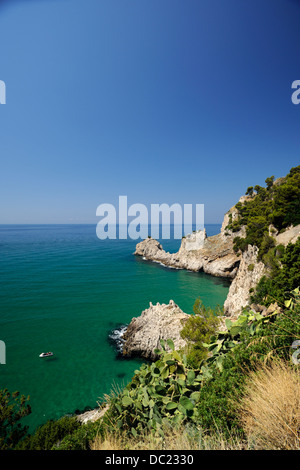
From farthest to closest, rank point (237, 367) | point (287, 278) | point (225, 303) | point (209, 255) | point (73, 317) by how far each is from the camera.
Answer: point (209, 255), point (73, 317), point (225, 303), point (287, 278), point (237, 367)

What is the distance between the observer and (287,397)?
322 centimetres

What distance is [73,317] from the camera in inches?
1196

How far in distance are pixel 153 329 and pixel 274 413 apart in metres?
16.8

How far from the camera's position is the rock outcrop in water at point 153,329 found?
56.2ft

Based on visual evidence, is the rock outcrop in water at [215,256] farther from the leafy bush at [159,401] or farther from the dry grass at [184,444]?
the dry grass at [184,444]

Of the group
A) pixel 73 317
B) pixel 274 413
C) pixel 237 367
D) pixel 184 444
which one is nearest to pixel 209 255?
pixel 73 317

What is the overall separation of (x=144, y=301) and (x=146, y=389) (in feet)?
109

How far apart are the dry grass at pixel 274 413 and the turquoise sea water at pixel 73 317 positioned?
8352mm

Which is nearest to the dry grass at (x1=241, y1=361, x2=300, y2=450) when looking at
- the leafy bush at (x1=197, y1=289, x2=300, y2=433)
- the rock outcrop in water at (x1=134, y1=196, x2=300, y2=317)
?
the leafy bush at (x1=197, y1=289, x2=300, y2=433)

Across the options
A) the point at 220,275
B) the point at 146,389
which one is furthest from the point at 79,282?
the point at 146,389

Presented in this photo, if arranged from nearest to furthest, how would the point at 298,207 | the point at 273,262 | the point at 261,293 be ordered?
the point at 261,293, the point at 273,262, the point at 298,207

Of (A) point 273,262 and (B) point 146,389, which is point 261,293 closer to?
(A) point 273,262

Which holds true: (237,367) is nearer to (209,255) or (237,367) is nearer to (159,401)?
(159,401)

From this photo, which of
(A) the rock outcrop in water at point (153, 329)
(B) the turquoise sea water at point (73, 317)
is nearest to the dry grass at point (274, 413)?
(B) the turquoise sea water at point (73, 317)
